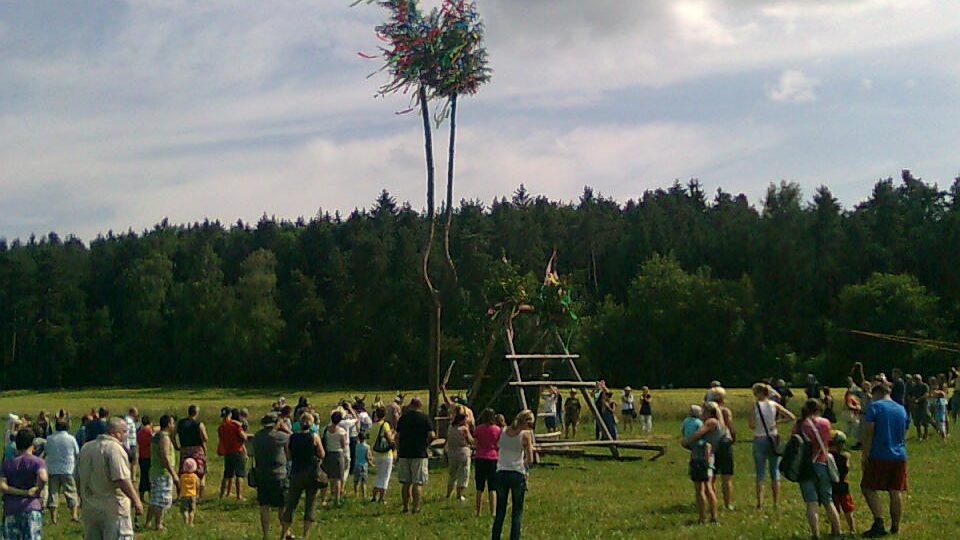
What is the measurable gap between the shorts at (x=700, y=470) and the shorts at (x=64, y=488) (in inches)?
398

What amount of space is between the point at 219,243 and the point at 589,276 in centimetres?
4437

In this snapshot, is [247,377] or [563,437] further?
[247,377]

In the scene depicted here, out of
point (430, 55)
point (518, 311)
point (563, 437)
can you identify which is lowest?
point (563, 437)

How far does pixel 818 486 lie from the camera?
1221 cm

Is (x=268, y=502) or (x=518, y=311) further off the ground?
(x=518, y=311)

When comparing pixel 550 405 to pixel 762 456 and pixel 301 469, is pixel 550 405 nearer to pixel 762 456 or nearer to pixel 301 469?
pixel 762 456

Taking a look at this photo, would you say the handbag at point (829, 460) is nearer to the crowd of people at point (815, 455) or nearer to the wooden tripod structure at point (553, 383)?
the crowd of people at point (815, 455)

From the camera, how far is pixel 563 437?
32.0 m

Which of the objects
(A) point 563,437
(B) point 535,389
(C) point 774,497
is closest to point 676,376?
(A) point 563,437

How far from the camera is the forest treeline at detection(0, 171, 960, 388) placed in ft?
239

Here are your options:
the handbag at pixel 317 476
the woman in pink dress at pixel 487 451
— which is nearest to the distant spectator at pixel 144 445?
the handbag at pixel 317 476

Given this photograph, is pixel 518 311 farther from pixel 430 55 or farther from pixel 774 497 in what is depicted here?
pixel 774 497

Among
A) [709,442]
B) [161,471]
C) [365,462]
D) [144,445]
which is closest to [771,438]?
[709,442]

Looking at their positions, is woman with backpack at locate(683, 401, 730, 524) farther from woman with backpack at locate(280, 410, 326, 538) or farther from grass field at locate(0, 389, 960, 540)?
woman with backpack at locate(280, 410, 326, 538)
